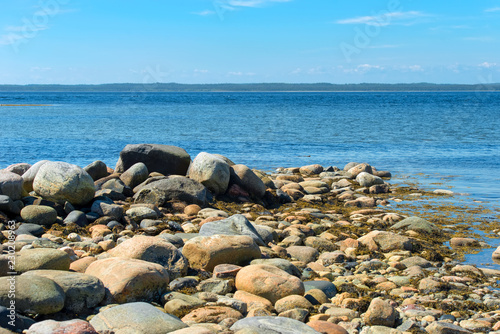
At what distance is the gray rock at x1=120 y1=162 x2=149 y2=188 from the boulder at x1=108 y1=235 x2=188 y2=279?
5.53m

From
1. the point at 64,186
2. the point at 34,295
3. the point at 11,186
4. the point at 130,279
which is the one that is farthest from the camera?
the point at 64,186

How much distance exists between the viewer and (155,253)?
6836 mm

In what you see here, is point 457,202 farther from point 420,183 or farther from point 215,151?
point 215,151

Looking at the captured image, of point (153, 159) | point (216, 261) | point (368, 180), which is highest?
point (153, 159)

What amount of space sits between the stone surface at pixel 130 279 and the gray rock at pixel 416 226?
532 centimetres

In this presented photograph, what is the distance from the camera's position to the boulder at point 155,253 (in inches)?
267

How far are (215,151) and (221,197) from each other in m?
11.1

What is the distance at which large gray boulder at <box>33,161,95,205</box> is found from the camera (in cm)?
1015

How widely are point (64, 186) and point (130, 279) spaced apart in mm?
4886

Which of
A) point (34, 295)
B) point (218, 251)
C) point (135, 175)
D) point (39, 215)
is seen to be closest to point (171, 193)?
point (135, 175)

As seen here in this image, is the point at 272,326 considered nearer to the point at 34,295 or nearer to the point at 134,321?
the point at 134,321

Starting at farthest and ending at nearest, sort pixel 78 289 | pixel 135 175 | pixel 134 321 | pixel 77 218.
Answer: pixel 135 175, pixel 77 218, pixel 78 289, pixel 134 321

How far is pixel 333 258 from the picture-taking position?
796cm

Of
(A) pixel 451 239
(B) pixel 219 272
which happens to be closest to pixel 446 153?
(A) pixel 451 239
